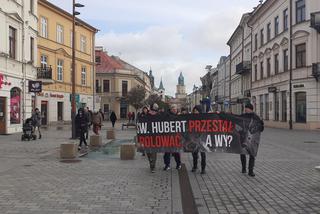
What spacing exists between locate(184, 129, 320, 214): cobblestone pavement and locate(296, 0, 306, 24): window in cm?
2486

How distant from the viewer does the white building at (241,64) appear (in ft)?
189

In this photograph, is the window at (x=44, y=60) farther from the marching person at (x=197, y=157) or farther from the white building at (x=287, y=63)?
the marching person at (x=197, y=157)

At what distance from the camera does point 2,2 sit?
84.4ft

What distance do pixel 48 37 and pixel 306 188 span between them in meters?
38.3

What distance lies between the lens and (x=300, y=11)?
120ft

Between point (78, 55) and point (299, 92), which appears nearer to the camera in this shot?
point (299, 92)

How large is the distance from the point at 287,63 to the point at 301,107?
17.4 ft

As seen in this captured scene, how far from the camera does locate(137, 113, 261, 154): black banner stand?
11.1m

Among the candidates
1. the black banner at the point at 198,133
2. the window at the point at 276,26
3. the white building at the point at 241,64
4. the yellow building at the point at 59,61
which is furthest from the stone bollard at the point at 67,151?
the white building at the point at 241,64

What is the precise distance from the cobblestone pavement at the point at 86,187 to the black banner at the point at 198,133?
76 cm

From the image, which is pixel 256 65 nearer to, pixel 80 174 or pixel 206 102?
pixel 206 102

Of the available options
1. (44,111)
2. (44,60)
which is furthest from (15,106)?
(44,60)

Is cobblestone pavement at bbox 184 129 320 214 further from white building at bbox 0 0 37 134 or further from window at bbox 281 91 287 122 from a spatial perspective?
window at bbox 281 91 287 122

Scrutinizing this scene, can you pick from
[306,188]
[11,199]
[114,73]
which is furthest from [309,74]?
[114,73]
